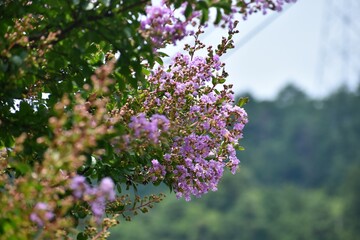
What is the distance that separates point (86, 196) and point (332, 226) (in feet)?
275

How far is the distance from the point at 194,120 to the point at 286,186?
109 metres

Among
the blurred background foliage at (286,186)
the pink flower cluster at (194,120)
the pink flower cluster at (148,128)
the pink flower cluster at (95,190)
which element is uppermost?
the blurred background foliage at (286,186)

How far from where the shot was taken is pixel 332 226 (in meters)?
84.9

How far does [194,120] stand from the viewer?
4.79 metres

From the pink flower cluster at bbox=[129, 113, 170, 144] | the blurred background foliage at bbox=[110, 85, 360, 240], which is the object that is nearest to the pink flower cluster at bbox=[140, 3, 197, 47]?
the pink flower cluster at bbox=[129, 113, 170, 144]

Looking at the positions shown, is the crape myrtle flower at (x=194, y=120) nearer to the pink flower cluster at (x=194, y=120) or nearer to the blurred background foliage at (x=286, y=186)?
the pink flower cluster at (x=194, y=120)

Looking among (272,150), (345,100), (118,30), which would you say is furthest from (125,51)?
(272,150)

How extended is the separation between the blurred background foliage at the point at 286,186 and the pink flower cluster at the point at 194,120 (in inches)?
2747

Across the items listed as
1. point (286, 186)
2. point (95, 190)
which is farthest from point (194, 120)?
point (286, 186)

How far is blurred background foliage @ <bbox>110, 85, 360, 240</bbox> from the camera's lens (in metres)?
91.1

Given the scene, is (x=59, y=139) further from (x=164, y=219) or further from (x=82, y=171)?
(x=164, y=219)

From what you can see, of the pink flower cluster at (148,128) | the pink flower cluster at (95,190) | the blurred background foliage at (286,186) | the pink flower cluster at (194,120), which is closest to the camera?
the pink flower cluster at (95,190)

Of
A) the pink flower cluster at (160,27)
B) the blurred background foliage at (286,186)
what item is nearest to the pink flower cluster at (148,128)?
the pink flower cluster at (160,27)

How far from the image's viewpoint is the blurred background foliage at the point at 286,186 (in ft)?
299
